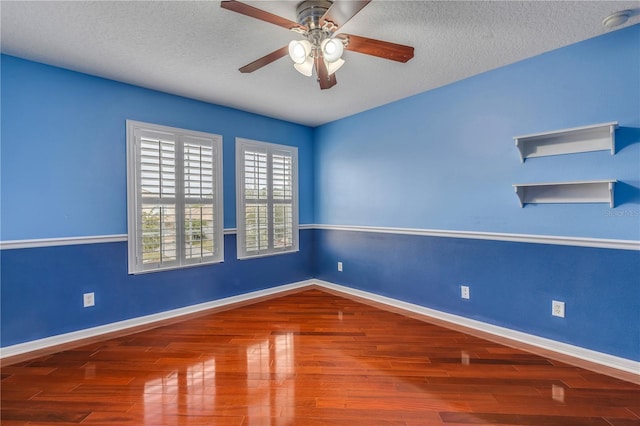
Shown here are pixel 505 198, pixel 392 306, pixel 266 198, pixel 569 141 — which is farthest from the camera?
pixel 266 198

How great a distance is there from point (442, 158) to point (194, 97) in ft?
9.09

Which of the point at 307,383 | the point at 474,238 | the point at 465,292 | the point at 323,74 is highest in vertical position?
the point at 323,74

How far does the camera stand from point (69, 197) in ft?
8.62

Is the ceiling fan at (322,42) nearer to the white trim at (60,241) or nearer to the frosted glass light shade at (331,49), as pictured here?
the frosted glass light shade at (331,49)

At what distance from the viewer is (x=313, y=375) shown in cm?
209

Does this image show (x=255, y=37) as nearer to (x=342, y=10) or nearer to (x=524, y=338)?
(x=342, y=10)

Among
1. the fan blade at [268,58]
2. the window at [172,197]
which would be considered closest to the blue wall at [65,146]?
the window at [172,197]

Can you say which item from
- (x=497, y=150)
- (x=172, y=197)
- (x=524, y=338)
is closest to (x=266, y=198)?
(x=172, y=197)

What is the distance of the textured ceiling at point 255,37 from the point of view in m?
1.85

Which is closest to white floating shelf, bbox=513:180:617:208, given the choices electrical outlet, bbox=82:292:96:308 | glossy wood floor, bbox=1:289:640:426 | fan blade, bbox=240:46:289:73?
glossy wood floor, bbox=1:289:640:426

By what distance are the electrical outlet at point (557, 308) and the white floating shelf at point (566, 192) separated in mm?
807

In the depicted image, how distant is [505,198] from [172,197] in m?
3.25

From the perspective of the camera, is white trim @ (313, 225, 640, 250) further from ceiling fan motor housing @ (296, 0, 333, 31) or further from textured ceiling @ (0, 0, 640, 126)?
ceiling fan motor housing @ (296, 0, 333, 31)

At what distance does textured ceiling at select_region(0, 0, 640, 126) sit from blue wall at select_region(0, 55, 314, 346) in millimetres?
224
